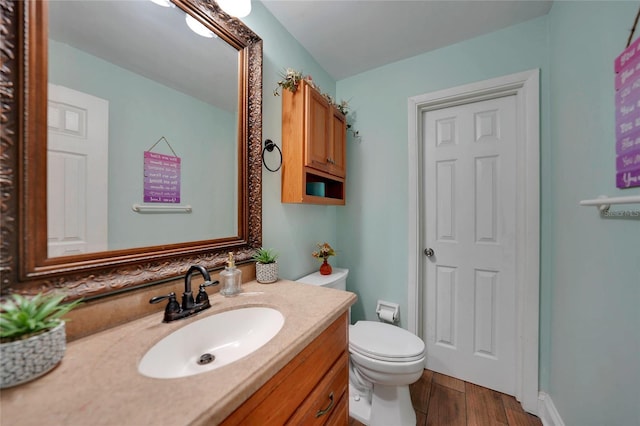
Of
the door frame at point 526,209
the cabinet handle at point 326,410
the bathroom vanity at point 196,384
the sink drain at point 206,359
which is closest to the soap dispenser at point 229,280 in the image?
the bathroom vanity at point 196,384

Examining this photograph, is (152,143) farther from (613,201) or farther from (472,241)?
(472,241)

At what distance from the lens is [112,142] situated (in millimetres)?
714

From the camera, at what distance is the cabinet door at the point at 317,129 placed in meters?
1.30

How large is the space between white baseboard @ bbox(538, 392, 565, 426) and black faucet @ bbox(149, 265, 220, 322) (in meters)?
1.81

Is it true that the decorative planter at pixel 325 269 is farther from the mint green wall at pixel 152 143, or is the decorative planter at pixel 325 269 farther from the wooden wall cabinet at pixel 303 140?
the mint green wall at pixel 152 143

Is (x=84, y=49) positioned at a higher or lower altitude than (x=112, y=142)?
higher

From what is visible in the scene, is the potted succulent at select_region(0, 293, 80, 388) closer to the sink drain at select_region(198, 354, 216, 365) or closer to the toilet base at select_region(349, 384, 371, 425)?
the sink drain at select_region(198, 354, 216, 365)

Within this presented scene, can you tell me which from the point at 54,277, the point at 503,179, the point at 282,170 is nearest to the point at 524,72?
the point at 503,179

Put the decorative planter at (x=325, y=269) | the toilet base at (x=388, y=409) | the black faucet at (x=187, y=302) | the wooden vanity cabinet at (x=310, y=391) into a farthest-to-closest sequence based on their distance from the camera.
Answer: the decorative planter at (x=325, y=269), the toilet base at (x=388, y=409), the black faucet at (x=187, y=302), the wooden vanity cabinet at (x=310, y=391)

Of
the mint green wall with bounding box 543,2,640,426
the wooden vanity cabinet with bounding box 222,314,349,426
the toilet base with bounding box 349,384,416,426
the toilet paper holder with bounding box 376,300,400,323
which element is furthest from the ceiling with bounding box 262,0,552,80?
the toilet base with bounding box 349,384,416,426

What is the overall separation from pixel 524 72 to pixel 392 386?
2.00 m

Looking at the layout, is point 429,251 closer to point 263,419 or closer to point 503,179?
point 503,179

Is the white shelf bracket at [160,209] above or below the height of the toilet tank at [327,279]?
above

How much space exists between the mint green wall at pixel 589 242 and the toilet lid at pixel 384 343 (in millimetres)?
654
